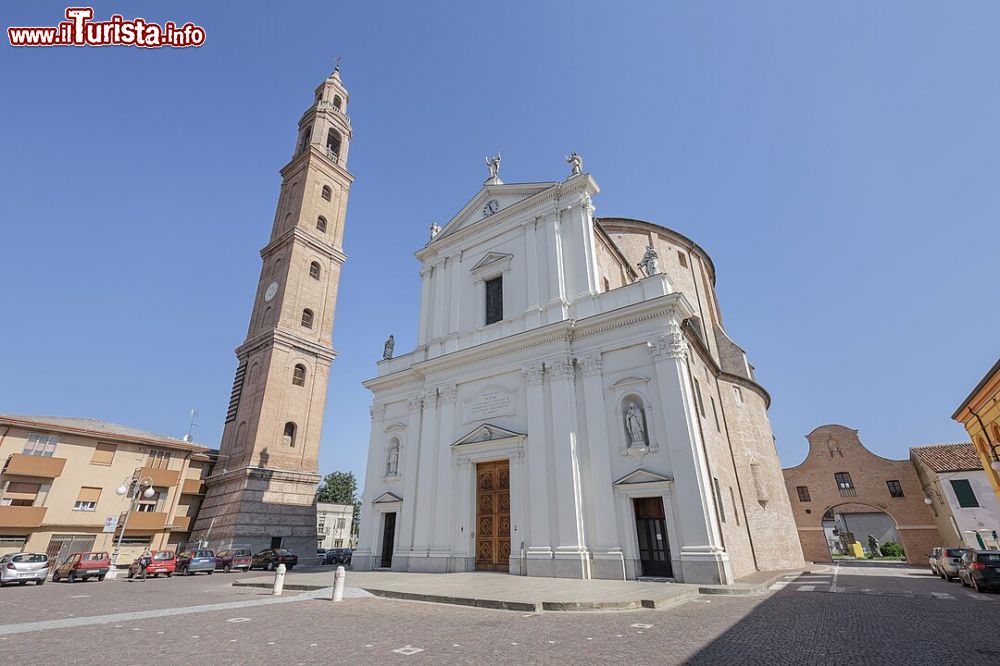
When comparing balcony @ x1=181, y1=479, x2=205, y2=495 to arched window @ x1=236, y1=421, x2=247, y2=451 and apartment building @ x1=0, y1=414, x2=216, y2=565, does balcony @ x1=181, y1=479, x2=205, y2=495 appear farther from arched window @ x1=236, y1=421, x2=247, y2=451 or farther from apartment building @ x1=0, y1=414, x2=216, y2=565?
arched window @ x1=236, y1=421, x2=247, y2=451

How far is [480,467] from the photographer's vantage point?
17125 mm

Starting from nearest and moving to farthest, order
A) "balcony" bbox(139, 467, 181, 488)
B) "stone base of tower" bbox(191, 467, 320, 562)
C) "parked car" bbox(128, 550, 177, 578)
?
"parked car" bbox(128, 550, 177, 578)
"stone base of tower" bbox(191, 467, 320, 562)
"balcony" bbox(139, 467, 181, 488)

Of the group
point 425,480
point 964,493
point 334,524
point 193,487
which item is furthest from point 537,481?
point 334,524

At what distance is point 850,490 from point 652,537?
24.8 m

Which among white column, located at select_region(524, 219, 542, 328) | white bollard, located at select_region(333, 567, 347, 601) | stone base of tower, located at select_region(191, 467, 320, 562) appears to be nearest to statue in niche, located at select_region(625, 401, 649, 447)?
white column, located at select_region(524, 219, 542, 328)

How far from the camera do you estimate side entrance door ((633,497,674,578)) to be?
13.2m

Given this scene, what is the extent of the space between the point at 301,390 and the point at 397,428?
1469 centimetres

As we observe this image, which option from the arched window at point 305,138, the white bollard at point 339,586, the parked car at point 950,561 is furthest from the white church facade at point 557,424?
the arched window at point 305,138

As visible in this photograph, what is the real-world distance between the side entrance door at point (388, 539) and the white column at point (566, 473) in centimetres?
753

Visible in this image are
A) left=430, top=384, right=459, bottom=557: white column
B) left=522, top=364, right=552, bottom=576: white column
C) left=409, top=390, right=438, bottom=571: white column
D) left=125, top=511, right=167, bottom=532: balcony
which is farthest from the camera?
left=125, top=511, right=167, bottom=532: balcony

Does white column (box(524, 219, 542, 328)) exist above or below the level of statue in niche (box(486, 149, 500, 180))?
below

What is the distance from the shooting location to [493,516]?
1611 cm

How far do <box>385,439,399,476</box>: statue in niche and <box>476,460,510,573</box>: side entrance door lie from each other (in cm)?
423

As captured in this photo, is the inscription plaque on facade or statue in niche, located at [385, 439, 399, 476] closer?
the inscription plaque on facade
